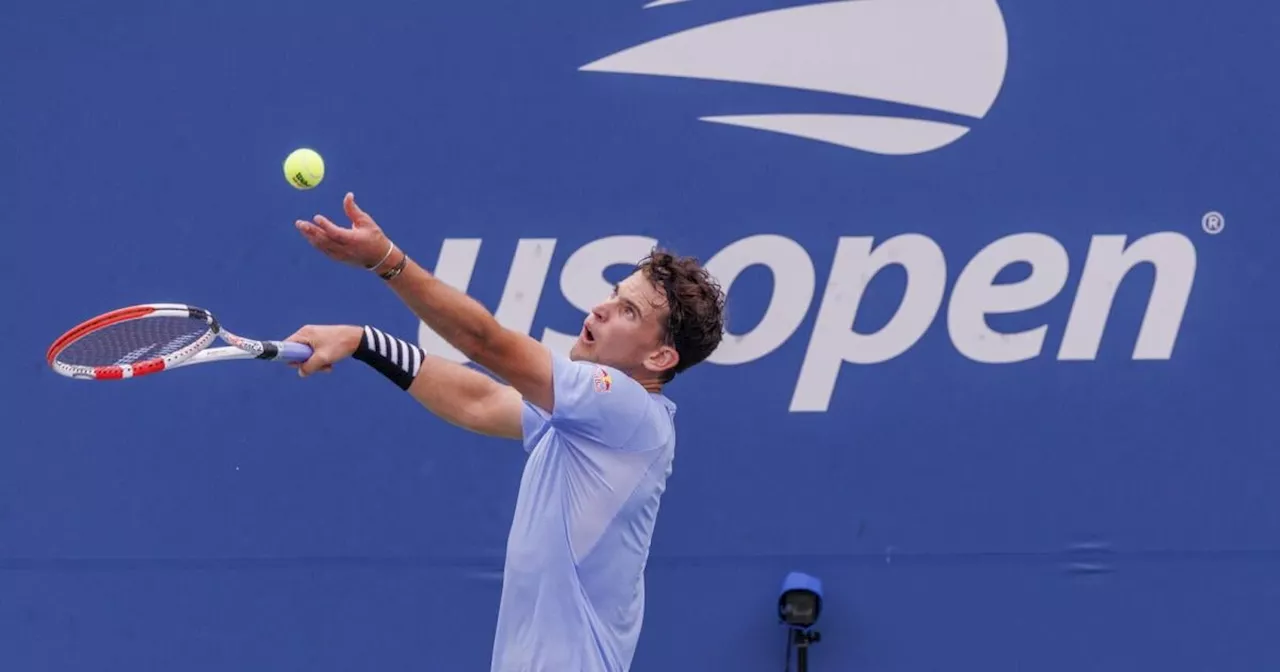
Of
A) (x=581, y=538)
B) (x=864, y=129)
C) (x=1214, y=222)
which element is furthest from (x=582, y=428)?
(x=1214, y=222)

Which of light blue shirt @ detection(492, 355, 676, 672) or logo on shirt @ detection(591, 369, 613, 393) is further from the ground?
logo on shirt @ detection(591, 369, 613, 393)

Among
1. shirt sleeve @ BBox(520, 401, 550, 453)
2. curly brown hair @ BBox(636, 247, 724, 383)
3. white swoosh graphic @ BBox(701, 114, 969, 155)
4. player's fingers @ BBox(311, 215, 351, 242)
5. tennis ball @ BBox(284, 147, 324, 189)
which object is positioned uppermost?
white swoosh graphic @ BBox(701, 114, 969, 155)

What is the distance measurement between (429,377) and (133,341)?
688mm

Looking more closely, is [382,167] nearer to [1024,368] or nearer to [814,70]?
[814,70]

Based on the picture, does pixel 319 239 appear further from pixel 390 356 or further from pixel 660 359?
pixel 660 359

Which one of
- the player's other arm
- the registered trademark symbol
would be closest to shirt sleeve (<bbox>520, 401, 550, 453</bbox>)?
the player's other arm

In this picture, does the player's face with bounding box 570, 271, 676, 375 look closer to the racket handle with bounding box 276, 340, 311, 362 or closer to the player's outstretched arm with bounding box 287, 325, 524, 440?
the player's outstretched arm with bounding box 287, 325, 524, 440

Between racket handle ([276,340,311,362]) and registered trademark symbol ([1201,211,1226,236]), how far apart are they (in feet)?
8.96

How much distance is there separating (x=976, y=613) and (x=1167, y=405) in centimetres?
81

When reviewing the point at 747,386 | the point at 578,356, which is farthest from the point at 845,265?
the point at 578,356

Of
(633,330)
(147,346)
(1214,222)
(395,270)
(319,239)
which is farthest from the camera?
(1214,222)

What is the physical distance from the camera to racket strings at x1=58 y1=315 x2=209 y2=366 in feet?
13.0

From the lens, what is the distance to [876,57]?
16.9 feet

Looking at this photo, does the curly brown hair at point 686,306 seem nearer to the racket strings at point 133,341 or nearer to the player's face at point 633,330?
the player's face at point 633,330
